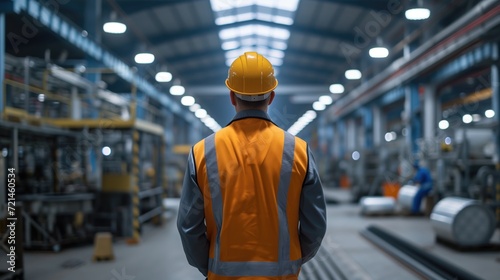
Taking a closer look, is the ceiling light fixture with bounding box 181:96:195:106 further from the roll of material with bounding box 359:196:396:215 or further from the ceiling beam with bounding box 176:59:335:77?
the roll of material with bounding box 359:196:396:215

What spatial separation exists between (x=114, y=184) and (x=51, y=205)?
1.79 metres

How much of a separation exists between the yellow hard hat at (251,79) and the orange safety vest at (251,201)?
240 mm

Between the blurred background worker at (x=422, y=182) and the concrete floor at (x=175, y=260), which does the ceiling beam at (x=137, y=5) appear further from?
the blurred background worker at (x=422, y=182)

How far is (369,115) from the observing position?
2514 centimetres

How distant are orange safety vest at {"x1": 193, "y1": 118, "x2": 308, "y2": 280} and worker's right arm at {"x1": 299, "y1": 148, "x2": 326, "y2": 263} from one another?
0.11 ft

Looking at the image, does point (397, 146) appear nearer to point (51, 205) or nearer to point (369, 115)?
point (369, 115)

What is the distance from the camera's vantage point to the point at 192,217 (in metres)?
2.16

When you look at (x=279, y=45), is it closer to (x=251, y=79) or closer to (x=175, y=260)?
(x=175, y=260)

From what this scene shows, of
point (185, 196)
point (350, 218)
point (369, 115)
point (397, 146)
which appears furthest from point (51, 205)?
point (369, 115)

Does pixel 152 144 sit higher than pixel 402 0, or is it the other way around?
pixel 402 0

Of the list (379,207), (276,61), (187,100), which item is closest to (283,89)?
(276,61)

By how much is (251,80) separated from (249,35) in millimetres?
20403

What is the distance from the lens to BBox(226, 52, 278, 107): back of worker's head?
2297mm

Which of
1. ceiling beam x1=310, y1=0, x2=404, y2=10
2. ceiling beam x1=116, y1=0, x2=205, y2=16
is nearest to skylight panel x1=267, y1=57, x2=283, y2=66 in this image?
ceiling beam x1=310, y1=0, x2=404, y2=10
